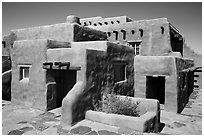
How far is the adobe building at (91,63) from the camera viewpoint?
24.9 feet

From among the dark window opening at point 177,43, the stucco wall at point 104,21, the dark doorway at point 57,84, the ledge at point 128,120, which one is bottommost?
the ledge at point 128,120

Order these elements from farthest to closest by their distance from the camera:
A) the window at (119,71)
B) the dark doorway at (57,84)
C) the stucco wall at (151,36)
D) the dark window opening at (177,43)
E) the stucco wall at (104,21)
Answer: the stucco wall at (104,21), the dark window opening at (177,43), the stucco wall at (151,36), the window at (119,71), the dark doorway at (57,84)

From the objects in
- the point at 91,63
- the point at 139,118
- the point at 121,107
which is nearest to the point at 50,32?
the point at 91,63

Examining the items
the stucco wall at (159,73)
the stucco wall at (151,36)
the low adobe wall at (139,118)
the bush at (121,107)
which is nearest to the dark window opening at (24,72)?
the low adobe wall at (139,118)

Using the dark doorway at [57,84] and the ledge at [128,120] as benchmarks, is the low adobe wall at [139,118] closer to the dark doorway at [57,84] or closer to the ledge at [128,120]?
the ledge at [128,120]

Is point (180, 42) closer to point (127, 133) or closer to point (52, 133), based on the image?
point (127, 133)

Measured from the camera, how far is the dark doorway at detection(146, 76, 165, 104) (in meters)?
11.5

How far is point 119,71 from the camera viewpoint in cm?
1020

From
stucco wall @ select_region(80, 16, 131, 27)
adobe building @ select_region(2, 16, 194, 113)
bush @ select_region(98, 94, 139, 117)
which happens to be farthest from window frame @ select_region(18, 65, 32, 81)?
stucco wall @ select_region(80, 16, 131, 27)

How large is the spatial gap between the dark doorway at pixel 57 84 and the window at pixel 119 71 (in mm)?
2120

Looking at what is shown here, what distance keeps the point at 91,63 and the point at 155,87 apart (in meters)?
6.96

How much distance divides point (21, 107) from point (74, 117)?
3583 mm

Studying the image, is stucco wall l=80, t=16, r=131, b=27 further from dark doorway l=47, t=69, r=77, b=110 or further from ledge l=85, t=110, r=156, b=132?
ledge l=85, t=110, r=156, b=132

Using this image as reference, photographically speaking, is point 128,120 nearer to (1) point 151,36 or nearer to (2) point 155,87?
(2) point 155,87
